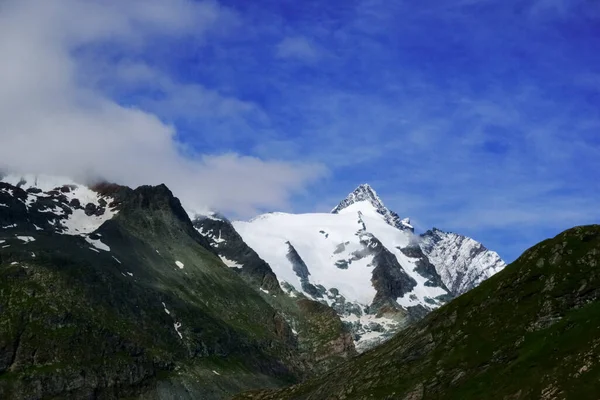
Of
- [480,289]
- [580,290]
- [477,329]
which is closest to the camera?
[580,290]

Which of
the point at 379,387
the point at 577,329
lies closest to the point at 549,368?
the point at 577,329

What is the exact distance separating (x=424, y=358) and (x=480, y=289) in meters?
20.9

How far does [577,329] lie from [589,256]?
101 ft

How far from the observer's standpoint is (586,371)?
91.0 m

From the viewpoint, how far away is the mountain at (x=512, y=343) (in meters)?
99.6

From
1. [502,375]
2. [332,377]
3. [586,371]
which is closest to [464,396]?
[502,375]

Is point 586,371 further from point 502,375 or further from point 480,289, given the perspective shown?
point 480,289

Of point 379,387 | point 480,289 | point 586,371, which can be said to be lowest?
point 586,371

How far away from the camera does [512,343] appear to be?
120688 millimetres

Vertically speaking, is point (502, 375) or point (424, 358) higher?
point (424, 358)

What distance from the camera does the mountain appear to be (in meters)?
99.6

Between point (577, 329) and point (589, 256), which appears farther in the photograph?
→ point (589, 256)

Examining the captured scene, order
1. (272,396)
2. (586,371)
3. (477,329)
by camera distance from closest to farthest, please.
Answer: (586,371) → (477,329) → (272,396)

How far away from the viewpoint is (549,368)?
100 m
